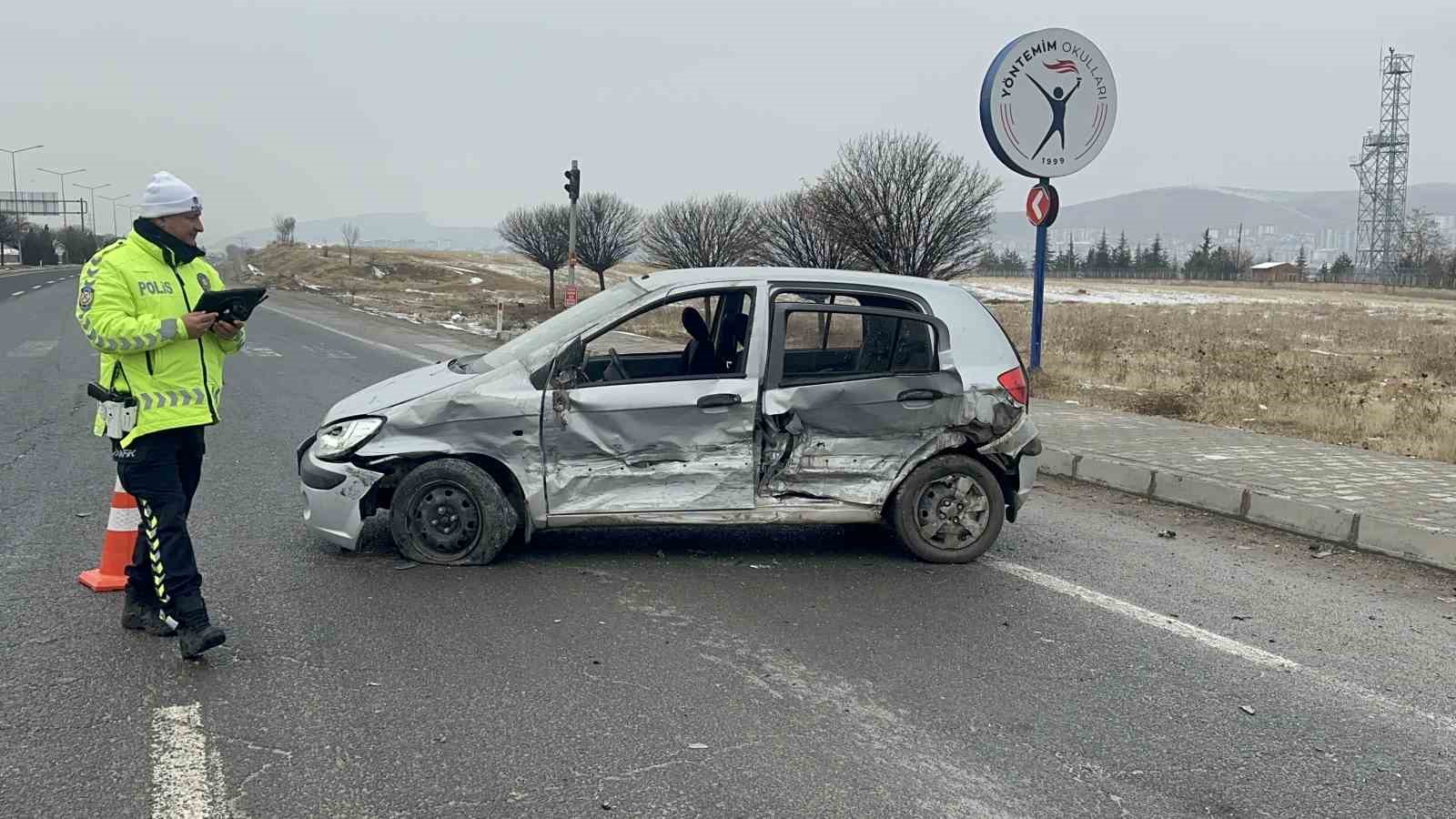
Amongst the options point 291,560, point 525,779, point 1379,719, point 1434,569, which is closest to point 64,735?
point 525,779

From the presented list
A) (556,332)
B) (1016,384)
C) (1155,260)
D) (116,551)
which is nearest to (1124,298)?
(1016,384)

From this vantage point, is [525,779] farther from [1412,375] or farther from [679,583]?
[1412,375]

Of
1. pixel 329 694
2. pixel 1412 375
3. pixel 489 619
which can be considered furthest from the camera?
pixel 1412 375

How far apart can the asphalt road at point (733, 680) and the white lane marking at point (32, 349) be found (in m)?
11.7

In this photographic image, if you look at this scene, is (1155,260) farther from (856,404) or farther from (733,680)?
(733,680)

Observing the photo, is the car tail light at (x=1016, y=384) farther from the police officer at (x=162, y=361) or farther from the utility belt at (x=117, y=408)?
the utility belt at (x=117, y=408)

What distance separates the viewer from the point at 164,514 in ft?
13.6

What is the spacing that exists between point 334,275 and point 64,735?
68.6 metres

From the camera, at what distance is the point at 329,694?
387cm

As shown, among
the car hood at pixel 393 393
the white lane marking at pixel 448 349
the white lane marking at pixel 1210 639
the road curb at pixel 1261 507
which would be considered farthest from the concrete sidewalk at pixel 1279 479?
the white lane marking at pixel 448 349

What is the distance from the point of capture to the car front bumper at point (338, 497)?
5387 mm

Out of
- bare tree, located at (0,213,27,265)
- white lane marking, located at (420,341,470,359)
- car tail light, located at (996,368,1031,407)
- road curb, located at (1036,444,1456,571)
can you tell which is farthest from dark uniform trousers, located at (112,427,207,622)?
bare tree, located at (0,213,27,265)

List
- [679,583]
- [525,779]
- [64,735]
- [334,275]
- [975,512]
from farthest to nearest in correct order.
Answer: [334,275] < [975,512] < [679,583] < [64,735] < [525,779]

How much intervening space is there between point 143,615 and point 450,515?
1.48m
